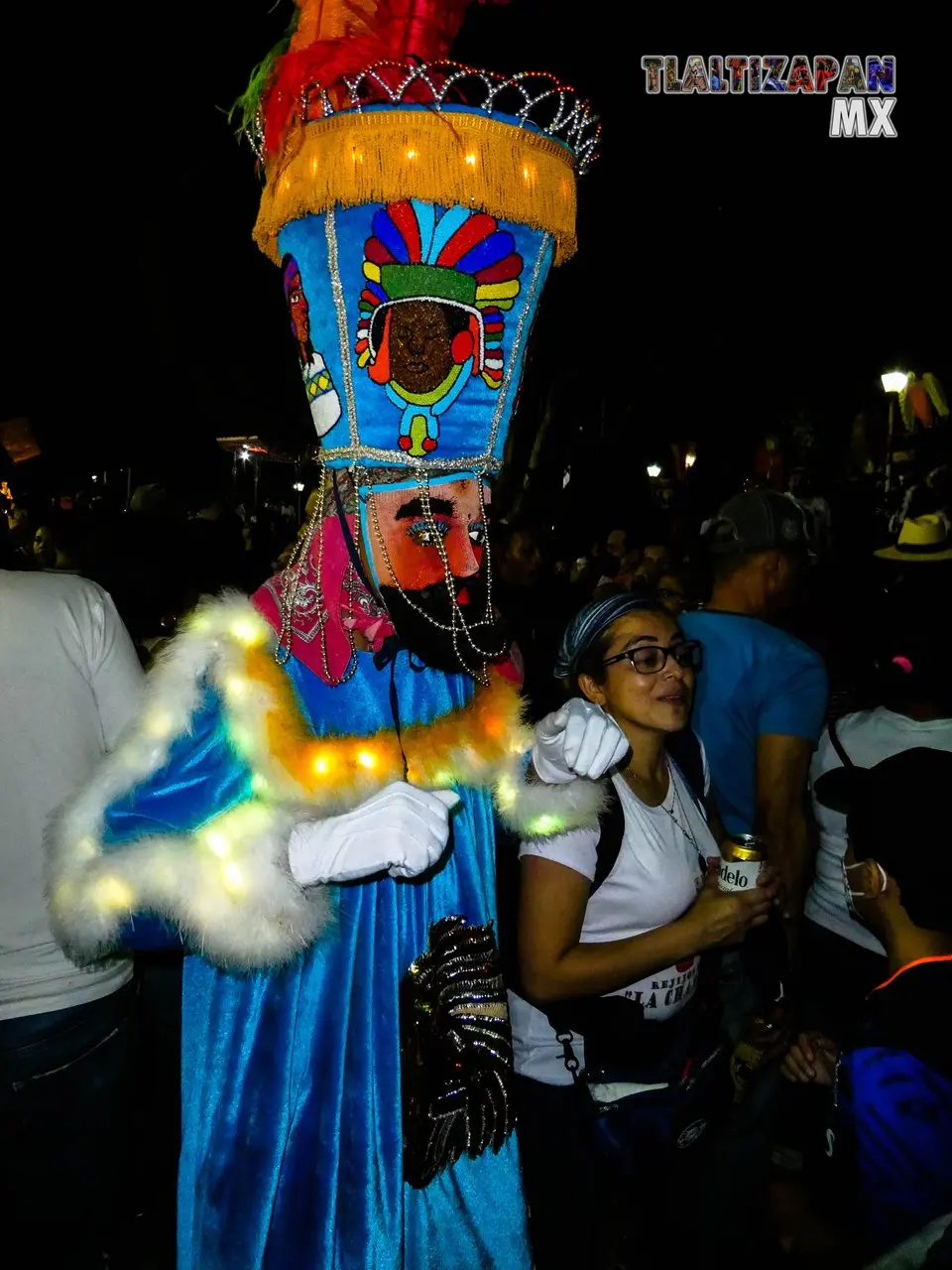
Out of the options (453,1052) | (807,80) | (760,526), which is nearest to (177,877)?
(453,1052)

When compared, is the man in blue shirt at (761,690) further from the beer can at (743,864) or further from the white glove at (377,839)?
the white glove at (377,839)

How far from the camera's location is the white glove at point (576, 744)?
184 cm

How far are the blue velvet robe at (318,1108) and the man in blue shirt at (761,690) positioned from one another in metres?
1.65

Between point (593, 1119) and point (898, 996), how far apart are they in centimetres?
90

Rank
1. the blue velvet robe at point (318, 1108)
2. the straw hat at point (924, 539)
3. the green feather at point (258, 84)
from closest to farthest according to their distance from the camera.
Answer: the blue velvet robe at point (318, 1108) < the green feather at point (258, 84) < the straw hat at point (924, 539)

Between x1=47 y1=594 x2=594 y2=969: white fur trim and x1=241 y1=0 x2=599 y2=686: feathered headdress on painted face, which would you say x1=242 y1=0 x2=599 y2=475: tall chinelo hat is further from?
x1=47 y1=594 x2=594 y2=969: white fur trim

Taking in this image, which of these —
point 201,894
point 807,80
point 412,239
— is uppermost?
point 807,80

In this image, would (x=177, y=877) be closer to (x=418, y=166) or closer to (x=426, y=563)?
(x=426, y=563)

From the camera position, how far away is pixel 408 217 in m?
1.74

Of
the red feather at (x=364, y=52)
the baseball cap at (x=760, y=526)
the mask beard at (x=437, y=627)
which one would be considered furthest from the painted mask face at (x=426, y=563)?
the baseball cap at (x=760, y=526)

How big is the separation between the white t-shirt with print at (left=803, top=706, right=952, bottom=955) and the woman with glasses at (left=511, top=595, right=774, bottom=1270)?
2.47 ft

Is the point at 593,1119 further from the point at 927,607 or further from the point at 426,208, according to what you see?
the point at 426,208

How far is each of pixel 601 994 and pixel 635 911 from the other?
8.1 inches

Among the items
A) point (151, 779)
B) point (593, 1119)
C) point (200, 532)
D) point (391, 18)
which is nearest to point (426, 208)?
point (391, 18)
